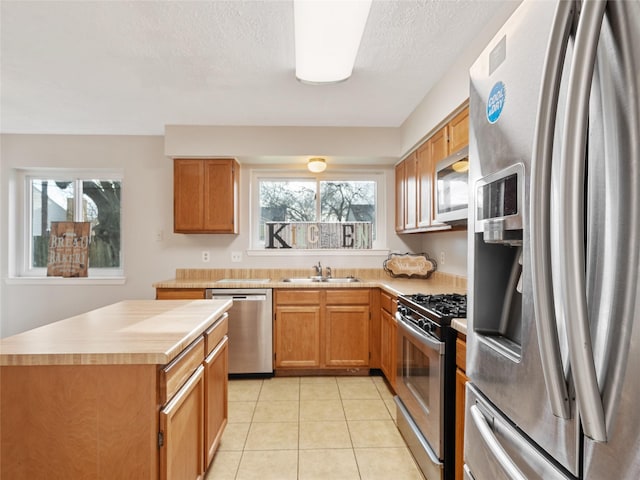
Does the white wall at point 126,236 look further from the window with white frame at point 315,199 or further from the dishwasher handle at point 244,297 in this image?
the dishwasher handle at point 244,297

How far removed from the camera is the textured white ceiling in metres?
1.78

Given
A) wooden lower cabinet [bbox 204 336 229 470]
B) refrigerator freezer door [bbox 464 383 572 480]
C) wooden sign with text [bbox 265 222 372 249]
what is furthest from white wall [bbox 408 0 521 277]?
wooden lower cabinet [bbox 204 336 229 470]

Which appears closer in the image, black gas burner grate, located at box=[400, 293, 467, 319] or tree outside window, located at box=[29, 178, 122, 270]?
black gas burner grate, located at box=[400, 293, 467, 319]

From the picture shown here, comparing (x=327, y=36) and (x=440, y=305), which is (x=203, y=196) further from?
(x=440, y=305)

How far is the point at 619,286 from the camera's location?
1.77 feet

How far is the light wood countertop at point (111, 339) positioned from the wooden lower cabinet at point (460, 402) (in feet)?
3.86

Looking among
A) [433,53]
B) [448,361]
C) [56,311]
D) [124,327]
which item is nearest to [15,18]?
[124,327]

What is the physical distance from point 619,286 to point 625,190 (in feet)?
0.49

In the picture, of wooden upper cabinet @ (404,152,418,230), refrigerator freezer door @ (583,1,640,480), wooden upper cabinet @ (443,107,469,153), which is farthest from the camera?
wooden upper cabinet @ (404,152,418,230)

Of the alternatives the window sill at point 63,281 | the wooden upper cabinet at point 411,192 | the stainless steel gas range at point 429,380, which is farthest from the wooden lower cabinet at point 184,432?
the window sill at point 63,281

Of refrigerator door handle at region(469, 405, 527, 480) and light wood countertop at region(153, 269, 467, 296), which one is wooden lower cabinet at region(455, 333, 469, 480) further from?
light wood countertop at region(153, 269, 467, 296)

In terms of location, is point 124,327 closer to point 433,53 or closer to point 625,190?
point 625,190

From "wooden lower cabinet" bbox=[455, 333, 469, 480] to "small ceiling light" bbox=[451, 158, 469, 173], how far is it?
932 mm

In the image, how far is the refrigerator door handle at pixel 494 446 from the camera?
82 centimetres
